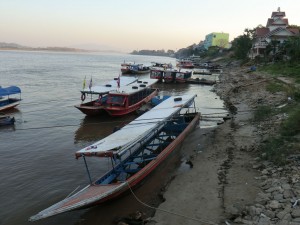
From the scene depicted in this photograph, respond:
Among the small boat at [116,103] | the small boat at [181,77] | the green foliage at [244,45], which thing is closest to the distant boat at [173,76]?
the small boat at [181,77]

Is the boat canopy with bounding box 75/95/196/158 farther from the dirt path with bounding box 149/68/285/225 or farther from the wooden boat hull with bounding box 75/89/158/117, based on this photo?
the wooden boat hull with bounding box 75/89/158/117

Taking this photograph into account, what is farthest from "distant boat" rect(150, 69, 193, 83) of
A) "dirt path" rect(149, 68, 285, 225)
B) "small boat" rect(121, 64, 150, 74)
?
"dirt path" rect(149, 68, 285, 225)

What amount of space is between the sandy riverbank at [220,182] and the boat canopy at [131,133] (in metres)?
2.54

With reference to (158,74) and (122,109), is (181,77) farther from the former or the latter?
(122,109)

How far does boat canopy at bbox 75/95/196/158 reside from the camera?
12.1 meters

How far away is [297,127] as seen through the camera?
16.5m

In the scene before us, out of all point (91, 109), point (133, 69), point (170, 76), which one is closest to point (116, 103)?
point (91, 109)

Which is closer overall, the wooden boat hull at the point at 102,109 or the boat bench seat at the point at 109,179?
the boat bench seat at the point at 109,179

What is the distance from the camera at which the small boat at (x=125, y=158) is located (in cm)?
1159

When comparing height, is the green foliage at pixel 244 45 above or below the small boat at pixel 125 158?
above

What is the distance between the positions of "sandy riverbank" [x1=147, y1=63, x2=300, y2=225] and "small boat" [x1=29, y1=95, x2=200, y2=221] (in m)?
1.41

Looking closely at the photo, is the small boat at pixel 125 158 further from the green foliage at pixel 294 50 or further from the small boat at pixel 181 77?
the small boat at pixel 181 77

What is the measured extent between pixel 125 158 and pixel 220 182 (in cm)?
514

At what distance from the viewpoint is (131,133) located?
1461 centimetres
